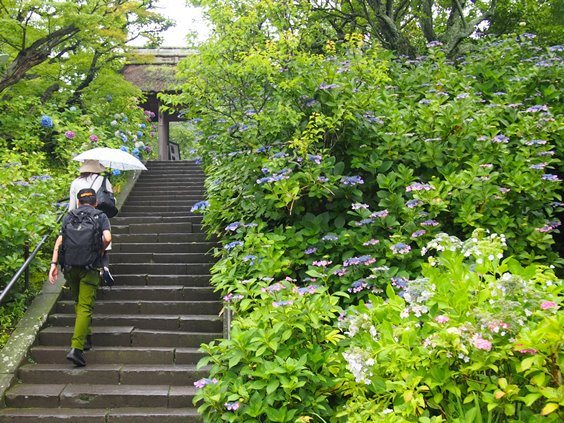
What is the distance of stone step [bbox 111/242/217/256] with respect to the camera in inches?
261

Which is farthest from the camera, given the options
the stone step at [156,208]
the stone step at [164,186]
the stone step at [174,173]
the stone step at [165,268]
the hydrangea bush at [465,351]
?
the stone step at [174,173]

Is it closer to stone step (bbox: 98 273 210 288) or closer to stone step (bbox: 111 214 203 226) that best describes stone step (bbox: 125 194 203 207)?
stone step (bbox: 111 214 203 226)

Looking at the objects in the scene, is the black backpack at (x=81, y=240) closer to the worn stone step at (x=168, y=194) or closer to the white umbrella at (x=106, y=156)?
the white umbrella at (x=106, y=156)

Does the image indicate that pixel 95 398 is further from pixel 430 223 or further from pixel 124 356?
pixel 430 223

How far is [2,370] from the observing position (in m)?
4.47

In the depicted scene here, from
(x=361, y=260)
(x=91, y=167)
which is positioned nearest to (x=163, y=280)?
(x=91, y=167)

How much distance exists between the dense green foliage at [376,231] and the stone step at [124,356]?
0.81 meters

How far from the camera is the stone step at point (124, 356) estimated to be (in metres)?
4.76

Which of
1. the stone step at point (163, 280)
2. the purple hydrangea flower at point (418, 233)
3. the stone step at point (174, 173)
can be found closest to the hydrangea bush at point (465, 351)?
the purple hydrangea flower at point (418, 233)

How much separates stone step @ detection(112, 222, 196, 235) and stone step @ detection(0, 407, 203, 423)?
10.9 ft

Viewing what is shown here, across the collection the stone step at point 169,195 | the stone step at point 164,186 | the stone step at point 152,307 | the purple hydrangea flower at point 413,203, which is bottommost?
the stone step at point 152,307

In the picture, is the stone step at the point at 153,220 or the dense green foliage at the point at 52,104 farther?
the stone step at the point at 153,220

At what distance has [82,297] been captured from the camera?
14.9 feet

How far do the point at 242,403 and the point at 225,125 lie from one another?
369cm
